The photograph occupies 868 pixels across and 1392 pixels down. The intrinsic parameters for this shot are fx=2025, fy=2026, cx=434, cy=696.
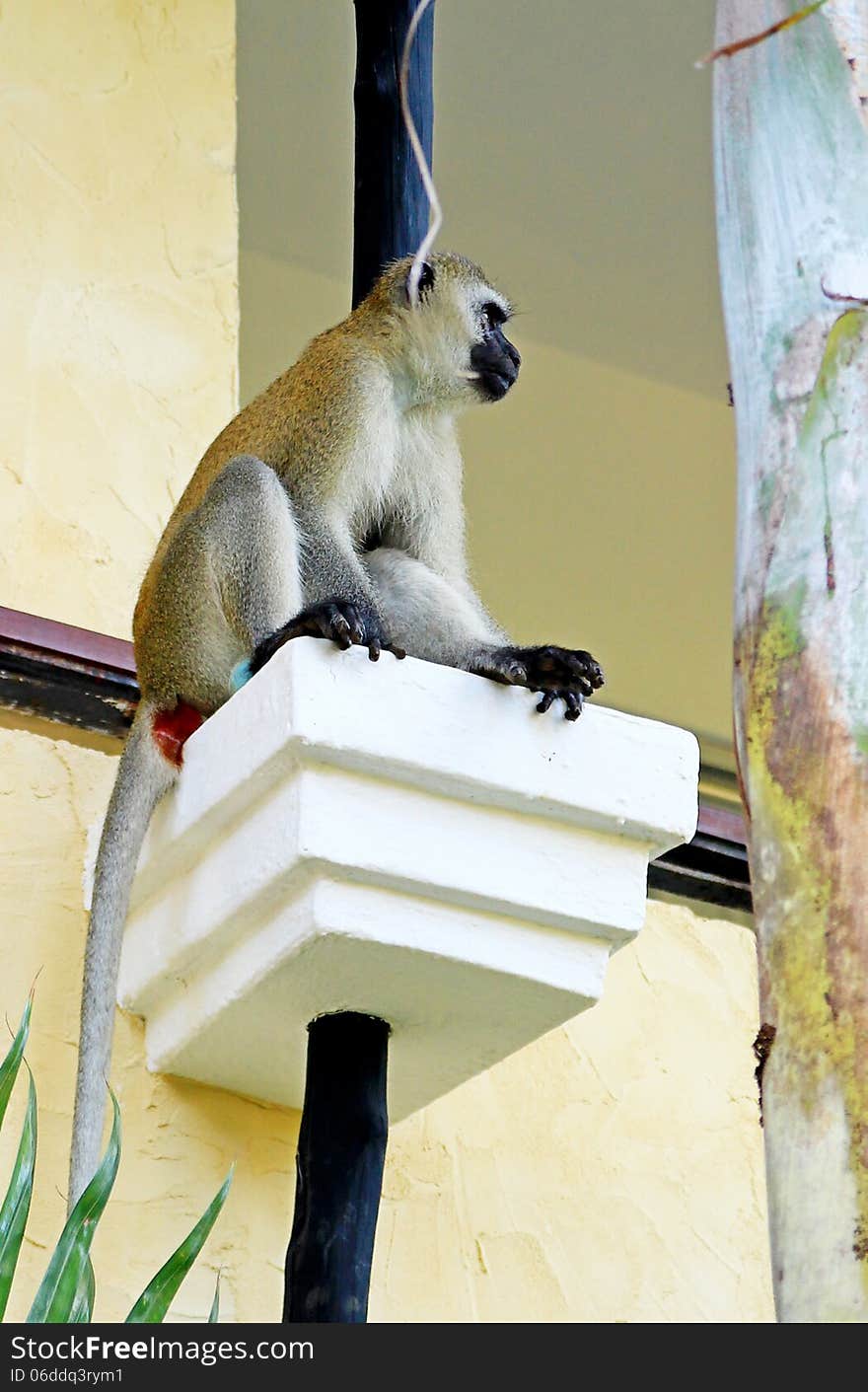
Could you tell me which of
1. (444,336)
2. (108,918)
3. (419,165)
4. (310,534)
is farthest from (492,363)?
(108,918)

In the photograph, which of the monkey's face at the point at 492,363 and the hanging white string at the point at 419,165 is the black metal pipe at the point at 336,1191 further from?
the monkey's face at the point at 492,363

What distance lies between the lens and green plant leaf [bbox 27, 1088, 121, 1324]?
9.24 ft

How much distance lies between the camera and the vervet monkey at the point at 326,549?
12.2 ft

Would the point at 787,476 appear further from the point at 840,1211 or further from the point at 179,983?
the point at 179,983

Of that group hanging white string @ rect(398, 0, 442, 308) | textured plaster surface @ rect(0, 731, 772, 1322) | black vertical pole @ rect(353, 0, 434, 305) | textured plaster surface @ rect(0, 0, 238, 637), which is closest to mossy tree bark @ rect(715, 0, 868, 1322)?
hanging white string @ rect(398, 0, 442, 308)

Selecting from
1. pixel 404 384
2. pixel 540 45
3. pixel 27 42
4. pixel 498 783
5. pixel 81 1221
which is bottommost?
pixel 81 1221

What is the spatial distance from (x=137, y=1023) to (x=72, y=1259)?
4.69 ft

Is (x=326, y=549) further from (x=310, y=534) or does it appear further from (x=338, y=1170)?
(x=338, y=1170)

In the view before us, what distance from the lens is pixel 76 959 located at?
14.2 feet

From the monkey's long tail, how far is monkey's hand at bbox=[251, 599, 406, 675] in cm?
48

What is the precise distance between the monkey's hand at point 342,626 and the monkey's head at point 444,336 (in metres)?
1.00

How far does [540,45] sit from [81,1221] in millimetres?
4175

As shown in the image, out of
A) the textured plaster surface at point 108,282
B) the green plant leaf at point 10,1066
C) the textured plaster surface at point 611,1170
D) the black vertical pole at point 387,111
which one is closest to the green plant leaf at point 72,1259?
the green plant leaf at point 10,1066

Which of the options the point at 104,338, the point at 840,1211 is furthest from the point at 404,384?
the point at 840,1211
